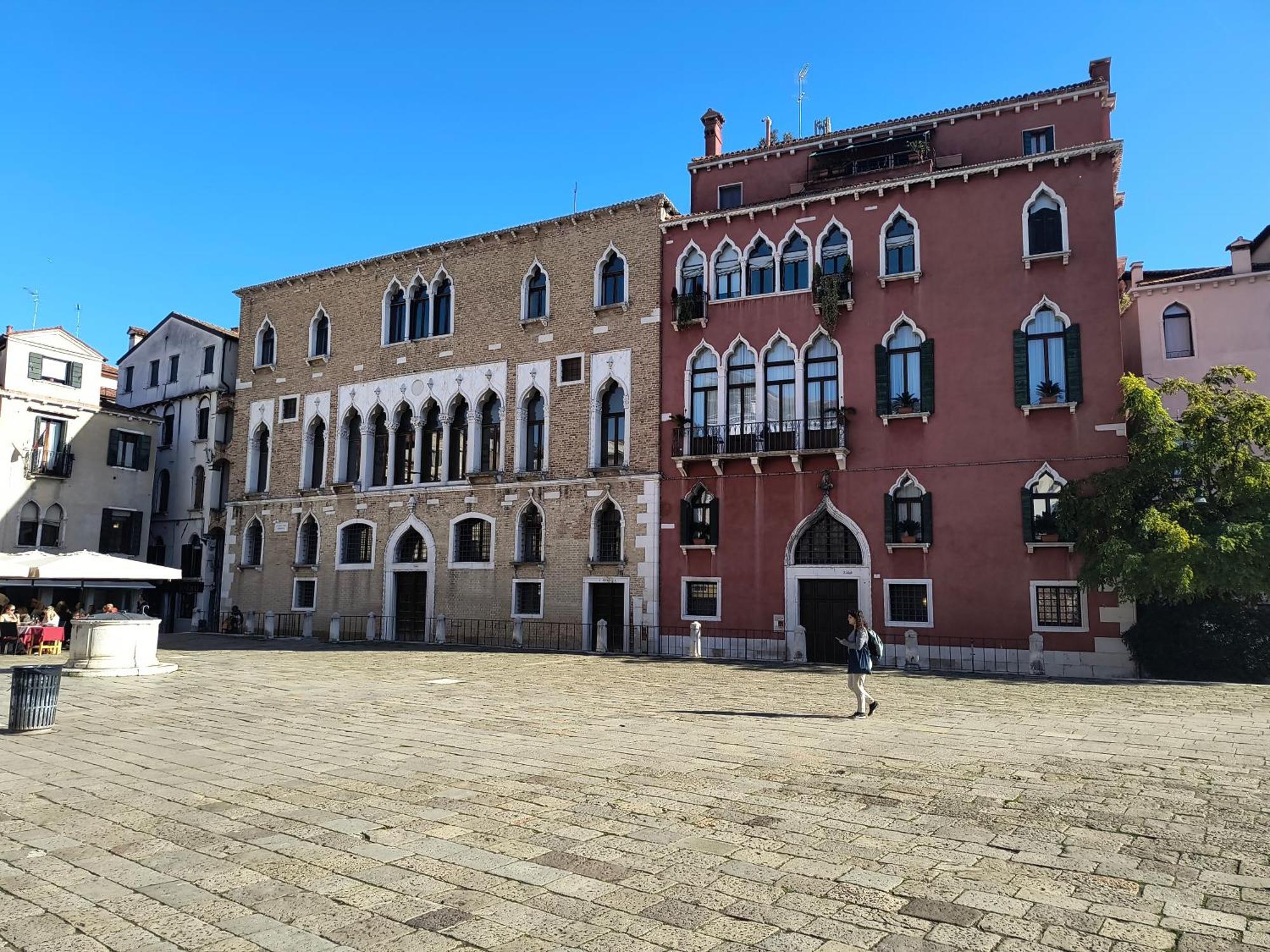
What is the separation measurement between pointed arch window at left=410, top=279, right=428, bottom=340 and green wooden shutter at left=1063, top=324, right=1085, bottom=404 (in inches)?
797

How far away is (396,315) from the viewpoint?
3194 cm

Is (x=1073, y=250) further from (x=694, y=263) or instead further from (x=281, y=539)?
(x=281, y=539)

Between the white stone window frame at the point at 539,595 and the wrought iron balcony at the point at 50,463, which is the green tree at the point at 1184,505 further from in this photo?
the wrought iron balcony at the point at 50,463

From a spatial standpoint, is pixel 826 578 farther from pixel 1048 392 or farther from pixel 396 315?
pixel 396 315

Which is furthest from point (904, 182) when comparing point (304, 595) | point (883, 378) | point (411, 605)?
point (304, 595)

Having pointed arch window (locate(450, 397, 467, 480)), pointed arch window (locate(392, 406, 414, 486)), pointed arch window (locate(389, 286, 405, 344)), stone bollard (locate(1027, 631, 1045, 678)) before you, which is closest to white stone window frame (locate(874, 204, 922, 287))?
stone bollard (locate(1027, 631, 1045, 678))

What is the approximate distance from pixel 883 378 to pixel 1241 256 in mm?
12976

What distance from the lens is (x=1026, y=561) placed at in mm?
21172

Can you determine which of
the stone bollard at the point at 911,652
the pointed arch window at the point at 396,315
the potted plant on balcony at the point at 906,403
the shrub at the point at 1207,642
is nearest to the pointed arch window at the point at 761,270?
the potted plant on balcony at the point at 906,403

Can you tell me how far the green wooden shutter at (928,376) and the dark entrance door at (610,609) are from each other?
9864 millimetres

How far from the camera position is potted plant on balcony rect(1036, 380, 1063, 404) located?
2136cm

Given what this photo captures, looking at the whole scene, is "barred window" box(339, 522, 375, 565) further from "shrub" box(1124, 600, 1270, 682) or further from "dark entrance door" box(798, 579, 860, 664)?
"shrub" box(1124, 600, 1270, 682)

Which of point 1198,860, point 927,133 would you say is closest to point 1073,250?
point 927,133

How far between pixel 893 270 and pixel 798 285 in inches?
102
